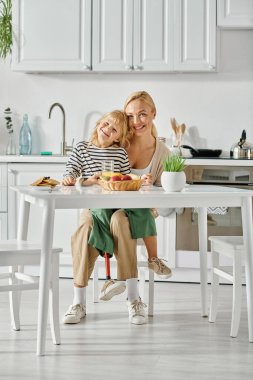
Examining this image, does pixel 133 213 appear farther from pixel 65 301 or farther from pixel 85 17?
pixel 85 17

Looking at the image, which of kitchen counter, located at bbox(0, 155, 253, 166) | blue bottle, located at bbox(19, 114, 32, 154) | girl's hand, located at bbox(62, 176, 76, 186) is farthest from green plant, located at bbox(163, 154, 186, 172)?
blue bottle, located at bbox(19, 114, 32, 154)

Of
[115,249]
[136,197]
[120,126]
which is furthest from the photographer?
[120,126]

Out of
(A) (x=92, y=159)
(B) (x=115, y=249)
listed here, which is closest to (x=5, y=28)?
(A) (x=92, y=159)

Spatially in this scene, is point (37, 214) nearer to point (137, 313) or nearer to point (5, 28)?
point (5, 28)

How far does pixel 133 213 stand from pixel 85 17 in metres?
1.96

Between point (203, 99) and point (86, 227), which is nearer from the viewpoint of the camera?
point (86, 227)

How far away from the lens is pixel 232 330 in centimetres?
357

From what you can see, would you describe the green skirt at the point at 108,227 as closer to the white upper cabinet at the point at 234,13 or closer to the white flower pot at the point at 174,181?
the white flower pot at the point at 174,181

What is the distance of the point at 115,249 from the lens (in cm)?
379

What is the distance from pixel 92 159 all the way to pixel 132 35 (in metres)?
1.56

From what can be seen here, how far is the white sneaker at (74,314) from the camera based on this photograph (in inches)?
150

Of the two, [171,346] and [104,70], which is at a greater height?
[104,70]

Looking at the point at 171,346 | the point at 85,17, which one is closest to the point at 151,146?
the point at 171,346

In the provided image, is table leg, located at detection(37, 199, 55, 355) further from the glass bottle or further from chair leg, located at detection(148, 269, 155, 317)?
the glass bottle
